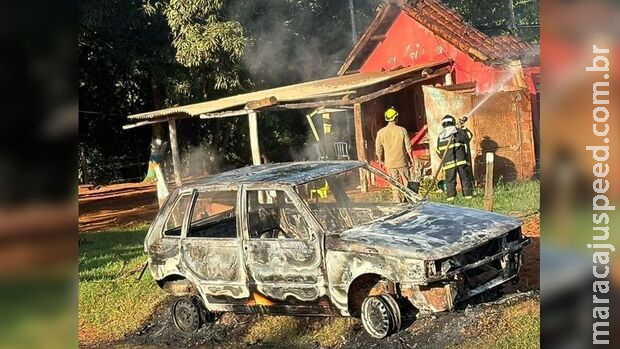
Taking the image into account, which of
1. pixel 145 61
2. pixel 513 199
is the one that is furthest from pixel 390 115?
pixel 145 61

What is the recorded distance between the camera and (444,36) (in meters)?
5.16

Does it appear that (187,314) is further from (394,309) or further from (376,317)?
(394,309)

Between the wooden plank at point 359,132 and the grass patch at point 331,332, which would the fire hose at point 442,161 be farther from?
the grass patch at point 331,332

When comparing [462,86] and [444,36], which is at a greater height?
[444,36]

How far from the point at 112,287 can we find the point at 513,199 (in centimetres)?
A: 298

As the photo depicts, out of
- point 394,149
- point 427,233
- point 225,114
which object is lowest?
point 427,233

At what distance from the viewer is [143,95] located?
5.28 m

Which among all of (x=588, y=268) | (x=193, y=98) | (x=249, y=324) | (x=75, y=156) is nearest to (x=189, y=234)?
(x=249, y=324)

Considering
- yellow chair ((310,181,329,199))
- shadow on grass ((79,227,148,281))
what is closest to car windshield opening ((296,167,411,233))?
yellow chair ((310,181,329,199))

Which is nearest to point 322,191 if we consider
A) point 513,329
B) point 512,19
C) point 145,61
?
point 513,329

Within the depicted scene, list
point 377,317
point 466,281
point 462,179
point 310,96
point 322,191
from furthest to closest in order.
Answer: point 310,96 < point 462,179 < point 322,191 < point 377,317 < point 466,281

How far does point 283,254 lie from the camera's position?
4258 millimetres

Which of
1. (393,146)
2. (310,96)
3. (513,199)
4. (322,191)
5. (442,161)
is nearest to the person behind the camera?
(513,199)

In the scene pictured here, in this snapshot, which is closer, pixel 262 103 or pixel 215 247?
pixel 215 247
